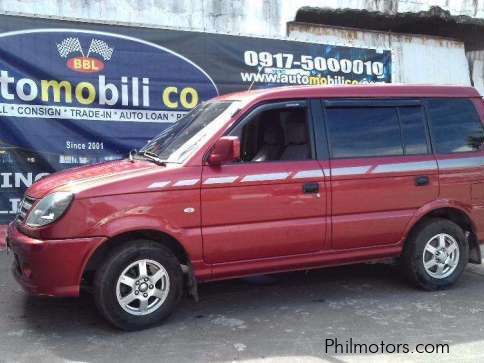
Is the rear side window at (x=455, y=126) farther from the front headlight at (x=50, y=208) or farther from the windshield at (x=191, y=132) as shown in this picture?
the front headlight at (x=50, y=208)

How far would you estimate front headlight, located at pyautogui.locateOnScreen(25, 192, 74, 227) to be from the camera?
4.27 m

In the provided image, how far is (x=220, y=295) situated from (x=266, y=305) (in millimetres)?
521

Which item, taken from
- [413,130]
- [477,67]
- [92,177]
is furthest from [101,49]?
[477,67]

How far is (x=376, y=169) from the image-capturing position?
523 centimetres

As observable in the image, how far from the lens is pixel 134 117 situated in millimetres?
7805

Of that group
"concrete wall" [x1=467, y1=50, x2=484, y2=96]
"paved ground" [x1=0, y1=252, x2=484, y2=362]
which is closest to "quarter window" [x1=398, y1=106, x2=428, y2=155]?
"paved ground" [x1=0, y1=252, x2=484, y2=362]

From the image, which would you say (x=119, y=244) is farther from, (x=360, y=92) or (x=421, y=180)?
(x=421, y=180)

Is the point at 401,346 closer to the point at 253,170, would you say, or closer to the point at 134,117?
the point at 253,170

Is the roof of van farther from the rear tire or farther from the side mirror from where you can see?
the rear tire

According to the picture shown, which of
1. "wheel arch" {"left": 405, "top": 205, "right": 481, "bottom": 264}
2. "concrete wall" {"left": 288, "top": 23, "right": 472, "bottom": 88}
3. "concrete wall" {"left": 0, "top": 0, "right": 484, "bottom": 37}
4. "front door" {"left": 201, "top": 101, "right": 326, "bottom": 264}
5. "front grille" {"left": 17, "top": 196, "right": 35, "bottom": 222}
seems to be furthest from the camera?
"concrete wall" {"left": 288, "top": 23, "right": 472, "bottom": 88}

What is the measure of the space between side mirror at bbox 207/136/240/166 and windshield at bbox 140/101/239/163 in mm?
164

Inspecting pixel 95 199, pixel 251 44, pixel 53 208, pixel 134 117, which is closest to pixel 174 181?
pixel 95 199

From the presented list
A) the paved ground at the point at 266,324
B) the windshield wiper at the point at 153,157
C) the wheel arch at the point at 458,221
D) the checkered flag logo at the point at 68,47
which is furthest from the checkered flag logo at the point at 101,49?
the wheel arch at the point at 458,221

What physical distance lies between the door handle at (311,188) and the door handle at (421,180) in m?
1.03
